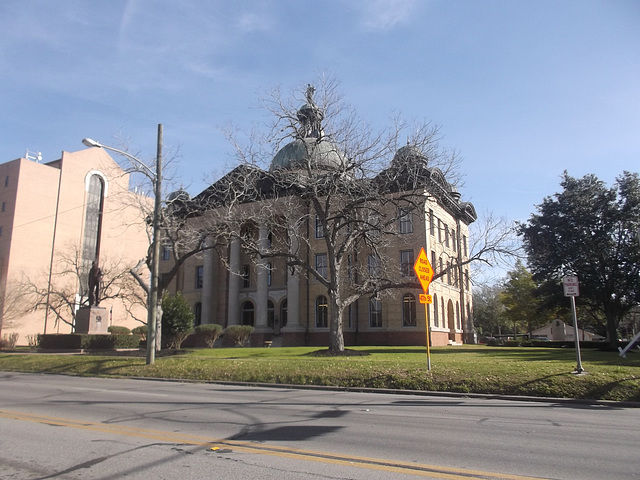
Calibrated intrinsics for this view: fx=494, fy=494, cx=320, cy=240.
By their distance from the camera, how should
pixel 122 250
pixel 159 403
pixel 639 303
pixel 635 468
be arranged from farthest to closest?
pixel 122 250, pixel 639 303, pixel 159 403, pixel 635 468

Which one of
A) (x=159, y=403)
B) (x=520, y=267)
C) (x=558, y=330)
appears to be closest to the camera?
(x=159, y=403)

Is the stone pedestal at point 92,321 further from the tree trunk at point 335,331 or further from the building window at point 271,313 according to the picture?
the tree trunk at point 335,331

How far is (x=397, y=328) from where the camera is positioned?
36.7 m

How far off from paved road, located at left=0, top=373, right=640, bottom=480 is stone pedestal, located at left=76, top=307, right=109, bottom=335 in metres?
20.1

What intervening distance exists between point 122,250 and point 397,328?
4050cm

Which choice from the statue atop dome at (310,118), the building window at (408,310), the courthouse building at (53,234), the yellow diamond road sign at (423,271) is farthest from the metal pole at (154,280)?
the courthouse building at (53,234)

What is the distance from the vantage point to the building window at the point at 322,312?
39.9 meters

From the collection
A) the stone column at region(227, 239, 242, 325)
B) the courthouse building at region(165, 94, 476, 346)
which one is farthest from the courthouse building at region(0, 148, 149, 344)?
the stone column at region(227, 239, 242, 325)

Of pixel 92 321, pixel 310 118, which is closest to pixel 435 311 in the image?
pixel 310 118

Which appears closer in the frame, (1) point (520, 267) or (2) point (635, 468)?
(2) point (635, 468)

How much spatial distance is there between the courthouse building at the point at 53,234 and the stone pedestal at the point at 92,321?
18.5 m

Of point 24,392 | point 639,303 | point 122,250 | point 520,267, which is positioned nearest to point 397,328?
point 639,303

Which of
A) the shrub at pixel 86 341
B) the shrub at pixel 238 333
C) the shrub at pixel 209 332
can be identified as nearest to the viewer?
the shrub at pixel 86 341

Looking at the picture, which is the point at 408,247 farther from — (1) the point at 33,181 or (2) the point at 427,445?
(1) the point at 33,181
